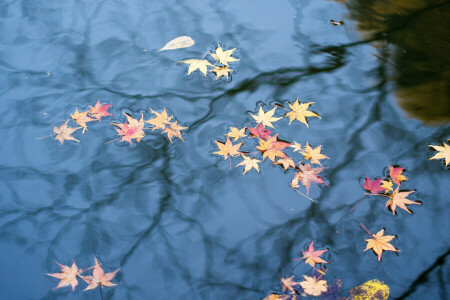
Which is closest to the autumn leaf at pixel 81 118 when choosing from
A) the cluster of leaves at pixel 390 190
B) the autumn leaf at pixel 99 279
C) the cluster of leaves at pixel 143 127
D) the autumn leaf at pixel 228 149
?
the cluster of leaves at pixel 143 127

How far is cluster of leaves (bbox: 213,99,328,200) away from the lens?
7.70 ft

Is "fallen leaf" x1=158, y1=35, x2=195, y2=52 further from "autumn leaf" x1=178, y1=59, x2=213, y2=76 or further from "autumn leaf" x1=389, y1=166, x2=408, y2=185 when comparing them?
"autumn leaf" x1=389, y1=166, x2=408, y2=185

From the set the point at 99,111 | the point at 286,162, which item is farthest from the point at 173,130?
the point at 286,162

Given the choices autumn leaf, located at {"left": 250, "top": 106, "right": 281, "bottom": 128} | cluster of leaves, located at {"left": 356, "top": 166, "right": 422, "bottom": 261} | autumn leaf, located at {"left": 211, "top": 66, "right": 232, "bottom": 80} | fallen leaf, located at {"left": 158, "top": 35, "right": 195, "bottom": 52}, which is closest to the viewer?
cluster of leaves, located at {"left": 356, "top": 166, "right": 422, "bottom": 261}

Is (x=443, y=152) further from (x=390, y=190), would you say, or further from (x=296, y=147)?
(x=296, y=147)

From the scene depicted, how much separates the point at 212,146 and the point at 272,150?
389 millimetres

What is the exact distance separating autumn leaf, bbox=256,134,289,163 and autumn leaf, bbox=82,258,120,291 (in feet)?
3.67

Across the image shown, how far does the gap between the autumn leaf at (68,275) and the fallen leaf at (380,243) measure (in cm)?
157

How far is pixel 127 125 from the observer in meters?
2.58

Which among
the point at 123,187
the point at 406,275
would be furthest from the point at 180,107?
the point at 406,275

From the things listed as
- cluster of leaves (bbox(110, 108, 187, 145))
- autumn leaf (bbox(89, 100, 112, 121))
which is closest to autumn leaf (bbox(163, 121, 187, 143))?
cluster of leaves (bbox(110, 108, 187, 145))

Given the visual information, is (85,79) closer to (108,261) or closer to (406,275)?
(108,261)

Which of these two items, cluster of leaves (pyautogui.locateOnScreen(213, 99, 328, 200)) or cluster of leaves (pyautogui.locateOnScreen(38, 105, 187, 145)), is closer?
cluster of leaves (pyautogui.locateOnScreen(213, 99, 328, 200))

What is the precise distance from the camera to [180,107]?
8.75 feet
